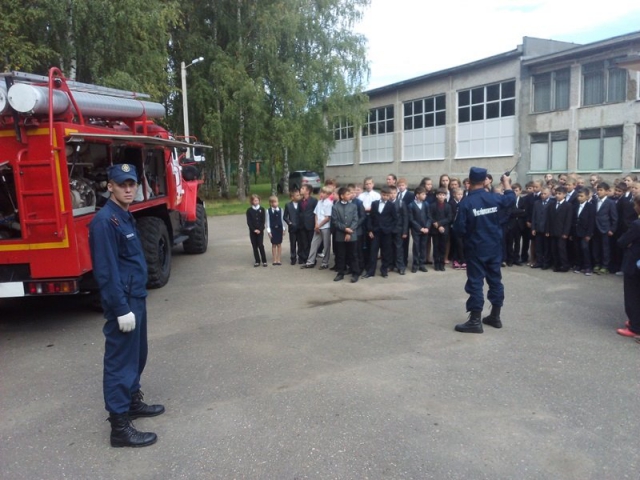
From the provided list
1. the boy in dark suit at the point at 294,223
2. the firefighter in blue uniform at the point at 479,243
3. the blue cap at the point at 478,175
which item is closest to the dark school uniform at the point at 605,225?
the firefighter in blue uniform at the point at 479,243

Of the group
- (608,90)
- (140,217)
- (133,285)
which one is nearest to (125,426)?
(133,285)

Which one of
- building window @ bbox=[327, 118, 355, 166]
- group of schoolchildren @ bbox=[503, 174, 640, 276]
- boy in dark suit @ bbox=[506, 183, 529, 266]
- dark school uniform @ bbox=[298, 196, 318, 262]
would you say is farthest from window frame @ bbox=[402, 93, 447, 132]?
dark school uniform @ bbox=[298, 196, 318, 262]

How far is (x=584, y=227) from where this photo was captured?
31.4 feet

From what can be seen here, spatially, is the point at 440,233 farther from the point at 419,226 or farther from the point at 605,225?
the point at 605,225

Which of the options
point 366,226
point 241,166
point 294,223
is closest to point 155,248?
point 294,223

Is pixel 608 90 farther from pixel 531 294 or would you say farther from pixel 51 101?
pixel 51 101

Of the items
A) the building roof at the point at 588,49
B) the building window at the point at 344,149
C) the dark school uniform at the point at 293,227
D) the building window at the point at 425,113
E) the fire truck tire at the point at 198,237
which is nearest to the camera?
the dark school uniform at the point at 293,227

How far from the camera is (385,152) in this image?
124ft

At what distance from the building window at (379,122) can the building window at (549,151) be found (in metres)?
12.2

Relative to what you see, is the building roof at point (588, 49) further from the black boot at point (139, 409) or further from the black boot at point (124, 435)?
the black boot at point (124, 435)

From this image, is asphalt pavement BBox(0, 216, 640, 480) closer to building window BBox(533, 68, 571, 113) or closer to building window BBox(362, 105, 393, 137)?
building window BBox(533, 68, 571, 113)

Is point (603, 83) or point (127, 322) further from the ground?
point (603, 83)

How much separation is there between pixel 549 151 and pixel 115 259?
26.0 meters

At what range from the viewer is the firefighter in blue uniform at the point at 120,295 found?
379 centimetres
